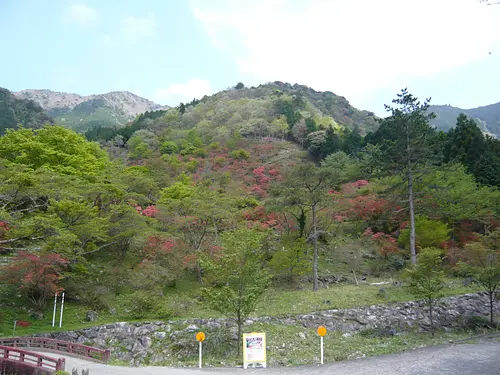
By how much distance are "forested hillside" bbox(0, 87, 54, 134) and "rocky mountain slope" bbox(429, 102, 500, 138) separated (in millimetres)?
127928

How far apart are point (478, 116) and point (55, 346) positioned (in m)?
178

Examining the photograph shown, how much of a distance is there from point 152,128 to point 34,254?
54.5 meters

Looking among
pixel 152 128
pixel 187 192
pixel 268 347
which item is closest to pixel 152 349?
pixel 268 347

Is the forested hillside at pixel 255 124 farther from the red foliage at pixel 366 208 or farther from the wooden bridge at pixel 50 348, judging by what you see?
the wooden bridge at pixel 50 348

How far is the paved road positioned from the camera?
954 cm

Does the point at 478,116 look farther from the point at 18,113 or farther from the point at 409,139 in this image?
the point at 18,113

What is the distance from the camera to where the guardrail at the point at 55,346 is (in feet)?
43.1

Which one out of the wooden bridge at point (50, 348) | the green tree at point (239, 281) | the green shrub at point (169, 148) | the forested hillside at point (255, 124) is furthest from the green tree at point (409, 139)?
the green shrub at point (169, 148)

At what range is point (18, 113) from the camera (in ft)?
246

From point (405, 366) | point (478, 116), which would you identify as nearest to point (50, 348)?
point (405, 366)

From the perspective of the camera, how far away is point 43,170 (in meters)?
18.4

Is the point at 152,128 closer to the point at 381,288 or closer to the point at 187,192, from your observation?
the point at 187,192

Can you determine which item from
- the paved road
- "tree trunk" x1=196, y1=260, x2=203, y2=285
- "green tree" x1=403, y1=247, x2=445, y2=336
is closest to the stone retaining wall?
"green tree" x1=403, y1=247, x2=445, y2=336

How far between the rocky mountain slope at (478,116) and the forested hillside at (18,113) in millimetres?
127928
